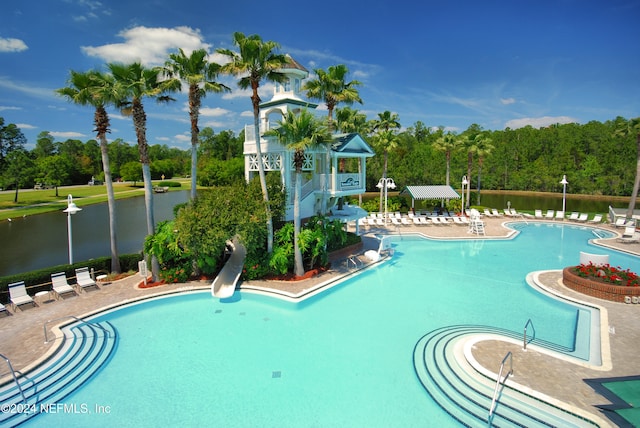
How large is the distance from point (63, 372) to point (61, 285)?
641cm

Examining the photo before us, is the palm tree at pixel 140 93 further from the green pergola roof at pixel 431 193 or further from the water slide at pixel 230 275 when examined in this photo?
the green pergola roof at pixel 431 193

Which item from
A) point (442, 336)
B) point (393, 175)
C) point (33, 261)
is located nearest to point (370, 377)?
point (442, 336)

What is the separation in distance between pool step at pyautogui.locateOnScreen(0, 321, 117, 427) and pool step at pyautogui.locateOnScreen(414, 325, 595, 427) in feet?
28.4

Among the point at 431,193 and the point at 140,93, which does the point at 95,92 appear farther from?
the point at 431,193

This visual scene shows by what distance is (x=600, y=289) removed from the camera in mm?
12914

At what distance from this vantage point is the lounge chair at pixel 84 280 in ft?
46.2

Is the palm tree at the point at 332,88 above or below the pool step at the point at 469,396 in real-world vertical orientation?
above

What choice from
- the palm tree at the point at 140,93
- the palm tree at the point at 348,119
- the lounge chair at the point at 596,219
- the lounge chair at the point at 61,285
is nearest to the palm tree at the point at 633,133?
the lounge chair at the point at 596,219

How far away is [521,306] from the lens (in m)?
12.8

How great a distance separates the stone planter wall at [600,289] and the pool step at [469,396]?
23.9 ft

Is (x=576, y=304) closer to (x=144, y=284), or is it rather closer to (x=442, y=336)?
(x=442, y=336)

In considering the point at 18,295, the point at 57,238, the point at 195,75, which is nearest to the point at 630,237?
the point at 195,75

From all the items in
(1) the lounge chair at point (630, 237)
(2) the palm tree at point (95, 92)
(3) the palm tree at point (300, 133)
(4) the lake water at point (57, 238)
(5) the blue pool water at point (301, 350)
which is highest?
(2) the palm tree at point (95, 92)

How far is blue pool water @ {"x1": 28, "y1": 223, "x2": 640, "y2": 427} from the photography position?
7.49 m
